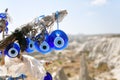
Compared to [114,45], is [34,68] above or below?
below

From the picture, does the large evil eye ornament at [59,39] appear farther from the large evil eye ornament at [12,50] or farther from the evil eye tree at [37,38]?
the large evil eye ornament at [12,50]

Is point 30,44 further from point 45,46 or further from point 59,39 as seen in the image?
point 59,39

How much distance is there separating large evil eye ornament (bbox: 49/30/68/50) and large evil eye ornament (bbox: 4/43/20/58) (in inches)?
23.9

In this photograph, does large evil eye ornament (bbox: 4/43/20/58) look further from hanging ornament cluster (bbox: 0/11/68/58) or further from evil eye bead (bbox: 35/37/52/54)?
evil eye bead (bbox: 35/37/52/54)

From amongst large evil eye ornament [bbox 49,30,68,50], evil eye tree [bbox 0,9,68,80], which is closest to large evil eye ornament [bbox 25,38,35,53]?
evil eye tree [bbox 0,9,68,80]

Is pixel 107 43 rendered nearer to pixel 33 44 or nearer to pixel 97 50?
pixel 97 50

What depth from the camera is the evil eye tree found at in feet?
18.6

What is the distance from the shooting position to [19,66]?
6371 mm

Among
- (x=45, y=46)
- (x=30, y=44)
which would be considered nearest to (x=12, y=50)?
(x=30, y=44)

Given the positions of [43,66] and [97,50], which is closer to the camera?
[43,66]

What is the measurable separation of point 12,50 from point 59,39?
79cm

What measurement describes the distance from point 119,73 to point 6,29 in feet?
85.6

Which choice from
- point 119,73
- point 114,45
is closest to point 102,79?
point 119,73

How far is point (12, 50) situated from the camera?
5703 millimetres
